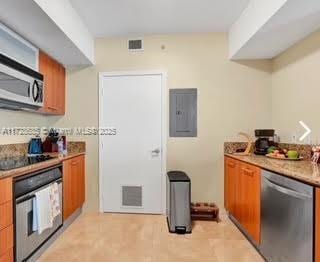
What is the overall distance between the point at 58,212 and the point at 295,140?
8.89ft

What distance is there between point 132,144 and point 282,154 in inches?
75.1

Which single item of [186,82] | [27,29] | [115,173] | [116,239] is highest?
[27,29]

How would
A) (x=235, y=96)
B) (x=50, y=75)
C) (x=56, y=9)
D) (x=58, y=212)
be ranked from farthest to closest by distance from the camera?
(x=235, y=96), (x=50, y=75), (x=58, y=212), (x=56, y=9)

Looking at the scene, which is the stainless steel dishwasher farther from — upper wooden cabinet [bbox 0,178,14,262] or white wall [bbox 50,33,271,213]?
upper wooden cabinet [bbox 0,178,14,262]

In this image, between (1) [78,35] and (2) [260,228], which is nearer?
(2) [260,228]

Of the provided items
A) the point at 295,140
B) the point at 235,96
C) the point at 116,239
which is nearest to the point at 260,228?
the point at 295,140

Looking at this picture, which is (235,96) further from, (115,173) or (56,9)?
(56,9)

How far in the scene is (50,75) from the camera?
318 centimetres

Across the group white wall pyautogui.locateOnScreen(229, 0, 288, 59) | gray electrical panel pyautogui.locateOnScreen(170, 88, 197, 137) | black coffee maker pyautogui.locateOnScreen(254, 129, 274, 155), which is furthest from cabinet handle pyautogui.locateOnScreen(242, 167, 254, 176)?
white wall pyautogui.locateOnScreen(229, 0, 288, 59)

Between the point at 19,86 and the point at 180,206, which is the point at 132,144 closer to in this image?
the point at 180,206

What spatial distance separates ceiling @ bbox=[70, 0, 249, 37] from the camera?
2.71 m

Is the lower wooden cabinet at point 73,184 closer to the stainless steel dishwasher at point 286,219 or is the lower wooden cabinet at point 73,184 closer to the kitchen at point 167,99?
the kitchen at point 167,99

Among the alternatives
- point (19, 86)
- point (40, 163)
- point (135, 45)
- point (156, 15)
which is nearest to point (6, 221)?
Answer: point (40, 163)

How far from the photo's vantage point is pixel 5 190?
5.86 feet
